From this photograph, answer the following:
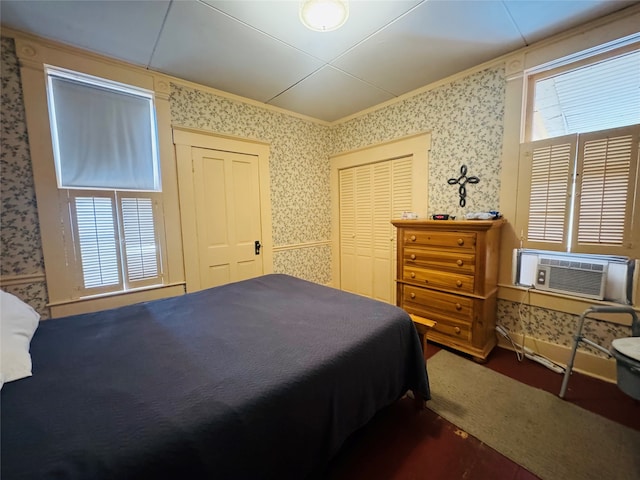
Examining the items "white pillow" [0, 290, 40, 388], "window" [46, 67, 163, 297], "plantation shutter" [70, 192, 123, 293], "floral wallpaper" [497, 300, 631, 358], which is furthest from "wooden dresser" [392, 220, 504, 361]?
"plantation shutter" [70, 192, 123, 293]

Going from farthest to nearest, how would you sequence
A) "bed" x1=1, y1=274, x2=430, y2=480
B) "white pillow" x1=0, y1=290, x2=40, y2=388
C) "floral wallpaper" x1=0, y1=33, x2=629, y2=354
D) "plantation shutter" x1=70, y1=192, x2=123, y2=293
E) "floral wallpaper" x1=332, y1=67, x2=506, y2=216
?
"floral wallpaper" x1=332, y1=67, x2=506, y2=216 → "plantation shutter" x1=70, y1=192, x2=123, y2=293 → "floral wallpaper" x1=0, y1=33, x2=629, y2=354 → "white pillow" x1=0, y1=290, x2=40, y2=388 → "bed" x1=1, y1=274, x2=430, y2=480

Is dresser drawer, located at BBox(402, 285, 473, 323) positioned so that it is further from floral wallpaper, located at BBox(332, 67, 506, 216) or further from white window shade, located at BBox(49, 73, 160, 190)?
white window shade, located at BBox(49, 73, 160, 190)

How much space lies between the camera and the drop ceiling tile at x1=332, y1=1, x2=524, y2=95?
1720 mm

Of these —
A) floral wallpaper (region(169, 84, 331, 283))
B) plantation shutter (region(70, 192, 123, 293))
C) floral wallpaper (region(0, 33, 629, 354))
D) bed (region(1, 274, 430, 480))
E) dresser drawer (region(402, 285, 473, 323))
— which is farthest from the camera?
floral wallpaper (region(169, 84, 331, 283))

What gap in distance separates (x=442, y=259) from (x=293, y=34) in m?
2.18

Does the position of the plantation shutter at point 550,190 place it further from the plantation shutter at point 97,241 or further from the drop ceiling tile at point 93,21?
the plantation shutter at point 97,241

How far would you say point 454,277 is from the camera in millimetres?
2246

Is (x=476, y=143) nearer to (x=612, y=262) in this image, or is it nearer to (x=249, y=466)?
(x=612, y=262)

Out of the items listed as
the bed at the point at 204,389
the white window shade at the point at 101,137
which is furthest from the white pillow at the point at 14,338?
the white window shade at the point at 101,137

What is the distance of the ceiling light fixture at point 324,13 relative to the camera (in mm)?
1479

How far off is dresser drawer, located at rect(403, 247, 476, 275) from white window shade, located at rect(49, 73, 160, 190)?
8.41ft

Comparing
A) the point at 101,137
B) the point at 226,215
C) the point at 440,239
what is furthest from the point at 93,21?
the point at 440,239

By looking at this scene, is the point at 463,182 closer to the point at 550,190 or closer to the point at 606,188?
the point at 550,190

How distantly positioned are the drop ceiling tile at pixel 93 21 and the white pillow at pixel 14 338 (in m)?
1.78
